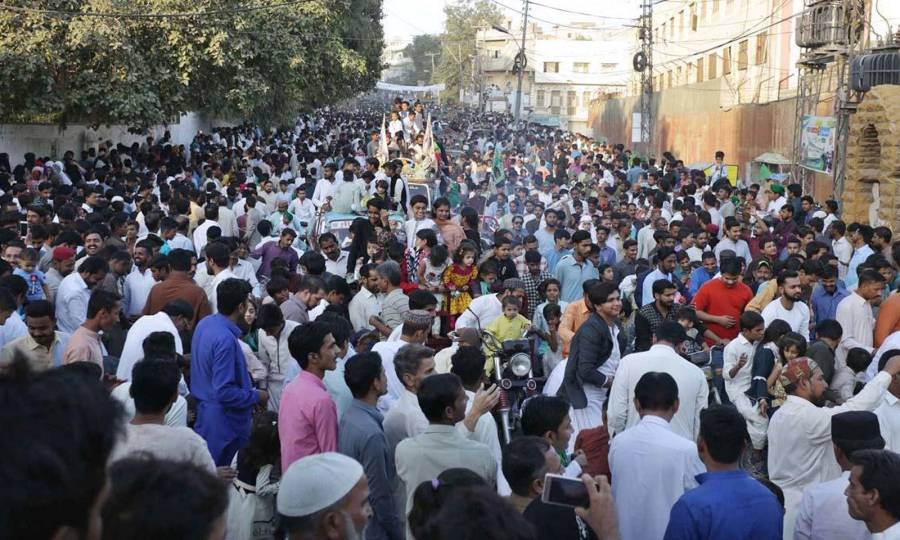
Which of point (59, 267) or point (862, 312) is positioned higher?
point (59, 267)

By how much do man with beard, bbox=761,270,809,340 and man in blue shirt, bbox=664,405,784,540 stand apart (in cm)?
464

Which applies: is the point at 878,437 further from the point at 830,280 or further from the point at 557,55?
the point at 557,55

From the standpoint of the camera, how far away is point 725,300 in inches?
386

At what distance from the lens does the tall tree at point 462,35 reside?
99.5 m

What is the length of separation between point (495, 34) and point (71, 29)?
7905cm

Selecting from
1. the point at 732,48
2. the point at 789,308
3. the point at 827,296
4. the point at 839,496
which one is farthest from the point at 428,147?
the point at 732,48

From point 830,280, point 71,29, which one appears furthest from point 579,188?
point 830,280

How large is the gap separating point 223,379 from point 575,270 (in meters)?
5.35

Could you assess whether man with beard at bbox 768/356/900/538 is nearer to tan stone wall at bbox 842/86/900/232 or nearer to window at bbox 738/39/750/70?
tan stone wall at bbox 842/86/900/232

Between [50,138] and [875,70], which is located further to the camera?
[50,138]

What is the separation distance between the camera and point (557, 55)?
8825 cm

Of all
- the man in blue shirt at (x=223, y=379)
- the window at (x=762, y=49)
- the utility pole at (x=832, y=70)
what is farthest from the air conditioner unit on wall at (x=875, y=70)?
the window at (x=762, y=49)

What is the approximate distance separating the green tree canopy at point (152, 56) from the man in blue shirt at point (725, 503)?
58.6 feet

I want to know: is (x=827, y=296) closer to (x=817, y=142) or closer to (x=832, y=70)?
(x=817, y=142)
